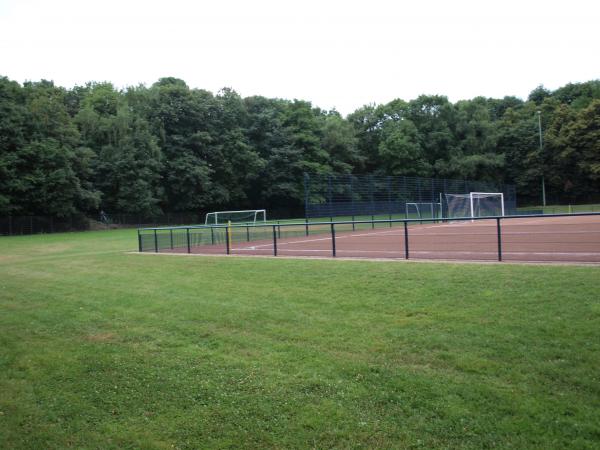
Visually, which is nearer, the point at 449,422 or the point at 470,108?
the point at 449,422

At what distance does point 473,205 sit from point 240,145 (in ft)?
98.9

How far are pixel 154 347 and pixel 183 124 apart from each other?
2181 inches

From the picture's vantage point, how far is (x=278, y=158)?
64875 millimetres

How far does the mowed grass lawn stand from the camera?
4.57 metres

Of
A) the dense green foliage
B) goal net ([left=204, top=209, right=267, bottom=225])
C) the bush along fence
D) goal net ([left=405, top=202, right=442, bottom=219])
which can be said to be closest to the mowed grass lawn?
goal net ([left=204, top=209, right=267, bottom=225])

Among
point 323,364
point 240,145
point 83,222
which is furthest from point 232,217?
point 323,364

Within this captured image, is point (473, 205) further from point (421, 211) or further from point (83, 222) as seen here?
point (83, 222)

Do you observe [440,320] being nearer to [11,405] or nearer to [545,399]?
[545,399]

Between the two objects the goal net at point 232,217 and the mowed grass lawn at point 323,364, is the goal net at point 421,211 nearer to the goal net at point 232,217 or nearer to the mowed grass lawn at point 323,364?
the goal net at point 232,217

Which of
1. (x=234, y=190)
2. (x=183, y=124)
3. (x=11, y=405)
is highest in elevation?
(x=183, y=124)

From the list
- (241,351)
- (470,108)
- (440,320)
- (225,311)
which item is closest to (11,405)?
(241,351)

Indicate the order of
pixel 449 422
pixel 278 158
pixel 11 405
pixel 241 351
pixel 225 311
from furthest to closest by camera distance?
pixel 278 158, pixel 225 311, pixel 241 351, pixel 11 405, pixel 449 422

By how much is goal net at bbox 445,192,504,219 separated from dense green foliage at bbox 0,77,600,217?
85.8ft

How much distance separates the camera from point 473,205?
41.4 metres
